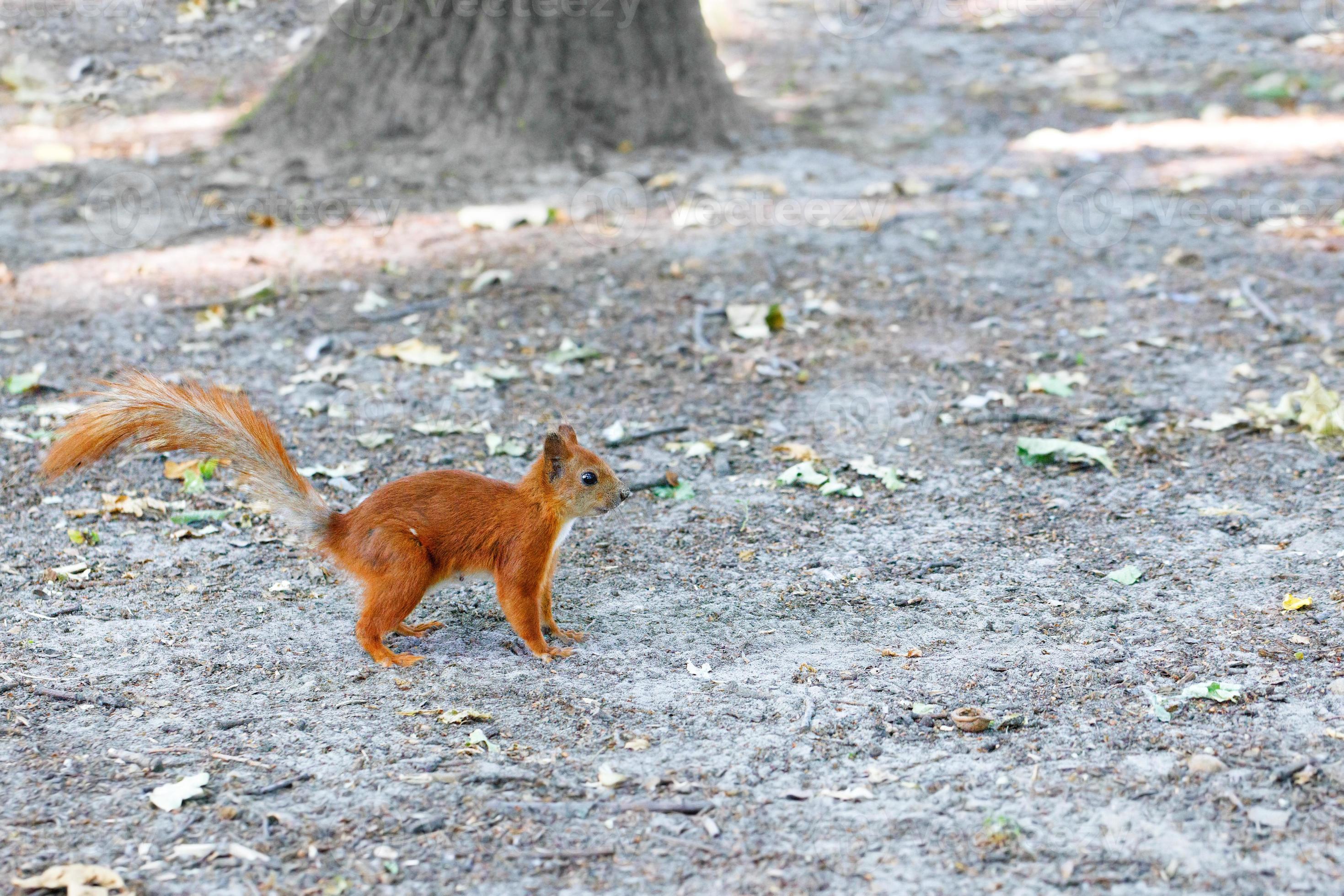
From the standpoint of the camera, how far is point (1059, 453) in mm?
5102

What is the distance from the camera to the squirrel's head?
3.81 meters

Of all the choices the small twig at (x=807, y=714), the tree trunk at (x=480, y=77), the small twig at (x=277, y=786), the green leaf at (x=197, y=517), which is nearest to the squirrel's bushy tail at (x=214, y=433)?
the green leaf at (x=197, y=517)

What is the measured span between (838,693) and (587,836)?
3.09 ft

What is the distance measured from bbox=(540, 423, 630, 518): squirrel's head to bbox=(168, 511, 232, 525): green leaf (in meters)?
1.49

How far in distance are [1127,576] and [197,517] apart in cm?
324

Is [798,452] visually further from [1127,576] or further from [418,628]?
[418,628]

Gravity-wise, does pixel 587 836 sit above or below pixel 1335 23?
below

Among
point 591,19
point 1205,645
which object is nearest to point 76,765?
point 1205,645

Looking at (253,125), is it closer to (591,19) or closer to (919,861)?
(591,19)

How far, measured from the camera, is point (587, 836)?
2.80m

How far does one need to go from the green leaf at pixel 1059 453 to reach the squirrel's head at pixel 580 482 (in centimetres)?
204

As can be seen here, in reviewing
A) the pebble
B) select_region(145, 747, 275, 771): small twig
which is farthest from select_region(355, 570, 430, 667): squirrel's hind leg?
the pebble

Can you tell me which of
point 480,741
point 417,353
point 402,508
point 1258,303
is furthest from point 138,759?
point 1258,303

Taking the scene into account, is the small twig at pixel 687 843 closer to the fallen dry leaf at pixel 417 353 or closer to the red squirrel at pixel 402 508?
the red squirrel at pixel 402 508
